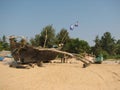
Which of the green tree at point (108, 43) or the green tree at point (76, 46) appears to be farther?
the green tree at point (108, 43)

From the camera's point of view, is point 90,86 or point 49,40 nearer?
point 90,86

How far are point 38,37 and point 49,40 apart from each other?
2.45m

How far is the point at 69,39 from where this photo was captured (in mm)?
47250

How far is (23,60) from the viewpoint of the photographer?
20406 millimetres

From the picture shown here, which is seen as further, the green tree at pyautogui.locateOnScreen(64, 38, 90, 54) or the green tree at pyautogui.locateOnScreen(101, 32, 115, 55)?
the green tree at pyautogui.locateOnScreen(101, 32, 115, 55)

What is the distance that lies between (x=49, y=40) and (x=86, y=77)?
28885 mm

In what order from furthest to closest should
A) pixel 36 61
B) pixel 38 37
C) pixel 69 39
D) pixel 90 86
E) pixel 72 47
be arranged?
pixel 69 39, pixel 72 47, pixel 38 37, pixel 36 61, pixel 90 86

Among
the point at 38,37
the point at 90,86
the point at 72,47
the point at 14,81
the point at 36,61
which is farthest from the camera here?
the point at 72,47

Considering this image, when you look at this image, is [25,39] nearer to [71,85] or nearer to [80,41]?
[71,85]

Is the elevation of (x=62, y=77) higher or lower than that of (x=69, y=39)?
lower

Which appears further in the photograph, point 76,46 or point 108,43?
point 108,43

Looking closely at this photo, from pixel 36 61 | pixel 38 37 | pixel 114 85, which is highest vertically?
pixel 38 37

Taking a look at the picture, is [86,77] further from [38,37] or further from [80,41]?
[80,41]

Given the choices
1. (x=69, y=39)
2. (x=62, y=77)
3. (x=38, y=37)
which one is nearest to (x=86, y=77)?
(x=62, y=77)
